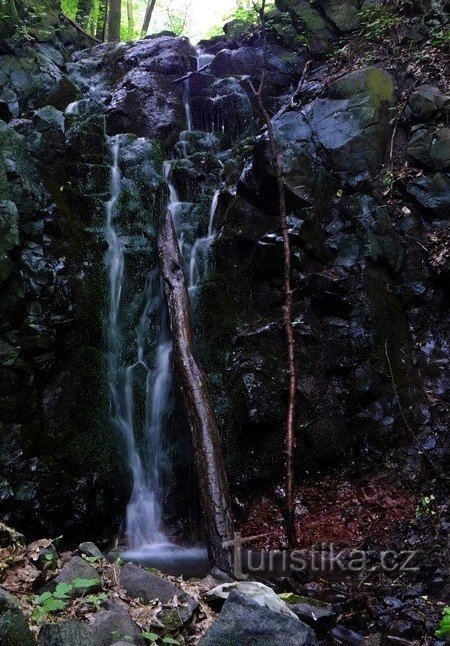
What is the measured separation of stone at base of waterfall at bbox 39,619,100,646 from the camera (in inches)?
101

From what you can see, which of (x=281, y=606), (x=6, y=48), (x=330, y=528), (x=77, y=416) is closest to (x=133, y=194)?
(x=77, y=416)

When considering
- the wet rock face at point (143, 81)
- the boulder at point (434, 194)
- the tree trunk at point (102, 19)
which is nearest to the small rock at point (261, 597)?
the boulder at point (434, 194)

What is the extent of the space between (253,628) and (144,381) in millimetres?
4838

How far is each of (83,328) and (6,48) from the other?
22.6ft

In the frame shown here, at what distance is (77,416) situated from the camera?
22.4ft

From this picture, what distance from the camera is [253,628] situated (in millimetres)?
2873

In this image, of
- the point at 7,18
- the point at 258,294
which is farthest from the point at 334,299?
the point at 7,18

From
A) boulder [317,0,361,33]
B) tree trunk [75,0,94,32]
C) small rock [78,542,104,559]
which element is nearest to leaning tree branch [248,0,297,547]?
small rock [78,542,104,559]

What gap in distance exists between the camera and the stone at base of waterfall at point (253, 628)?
9.32 feet

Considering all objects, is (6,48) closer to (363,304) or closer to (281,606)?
(363,304)

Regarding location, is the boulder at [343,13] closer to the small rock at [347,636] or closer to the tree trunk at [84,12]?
the tree trunk at [84,12]

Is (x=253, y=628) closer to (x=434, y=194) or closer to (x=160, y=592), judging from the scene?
(x=160, y=592)

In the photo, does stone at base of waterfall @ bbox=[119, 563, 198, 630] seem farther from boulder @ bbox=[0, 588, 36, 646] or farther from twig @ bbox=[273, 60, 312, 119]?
twig @ bbox=[273, 60, 312, 119]

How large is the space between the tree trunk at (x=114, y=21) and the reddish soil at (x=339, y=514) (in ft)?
46.2
